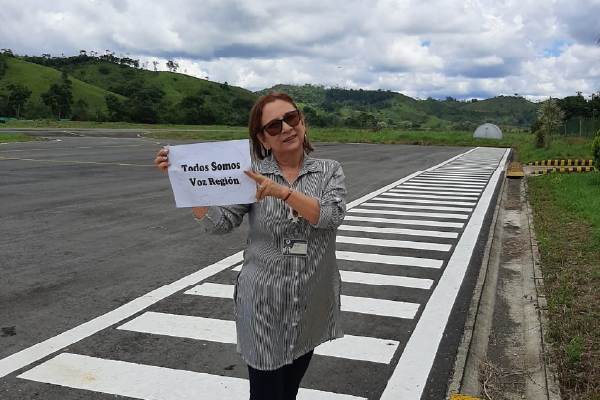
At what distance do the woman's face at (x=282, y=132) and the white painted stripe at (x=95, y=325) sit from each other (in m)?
3.03

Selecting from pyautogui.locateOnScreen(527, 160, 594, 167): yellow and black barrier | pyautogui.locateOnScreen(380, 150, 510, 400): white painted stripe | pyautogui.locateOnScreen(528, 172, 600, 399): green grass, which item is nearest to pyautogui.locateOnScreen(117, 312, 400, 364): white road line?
pyautogui.locateOnScreen(380, 150, 510, 400): white painted stripe

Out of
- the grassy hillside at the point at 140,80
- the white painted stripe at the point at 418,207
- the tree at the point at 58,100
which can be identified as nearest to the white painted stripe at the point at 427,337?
the white painted stripe at the point at 418,207

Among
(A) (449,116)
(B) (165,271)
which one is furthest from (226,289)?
(A) (449,116)

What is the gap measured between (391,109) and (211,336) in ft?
589

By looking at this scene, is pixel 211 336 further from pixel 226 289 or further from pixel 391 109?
pixel 391 109

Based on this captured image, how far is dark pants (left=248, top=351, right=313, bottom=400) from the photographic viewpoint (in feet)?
8.44

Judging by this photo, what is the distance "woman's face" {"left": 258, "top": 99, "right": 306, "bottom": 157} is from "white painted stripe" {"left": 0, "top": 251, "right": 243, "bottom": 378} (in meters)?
3.03

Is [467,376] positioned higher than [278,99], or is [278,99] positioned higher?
[278,99]

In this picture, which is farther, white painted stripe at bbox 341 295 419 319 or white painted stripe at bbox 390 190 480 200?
white painted stripe at bbox 390 190 480 200

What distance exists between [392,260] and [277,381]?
563cm

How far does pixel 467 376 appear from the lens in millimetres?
4395

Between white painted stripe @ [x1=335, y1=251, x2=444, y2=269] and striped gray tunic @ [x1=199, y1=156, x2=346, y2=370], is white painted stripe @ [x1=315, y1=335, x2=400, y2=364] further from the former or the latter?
white painted stripe @ [x1=335, y1=251, x2=444, y2=269]

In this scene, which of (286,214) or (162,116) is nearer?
(286,214)

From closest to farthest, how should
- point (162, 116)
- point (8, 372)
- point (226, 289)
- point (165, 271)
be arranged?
point (8, 372)
point (226, 289)
point (165, 271)
point (162, 116)
